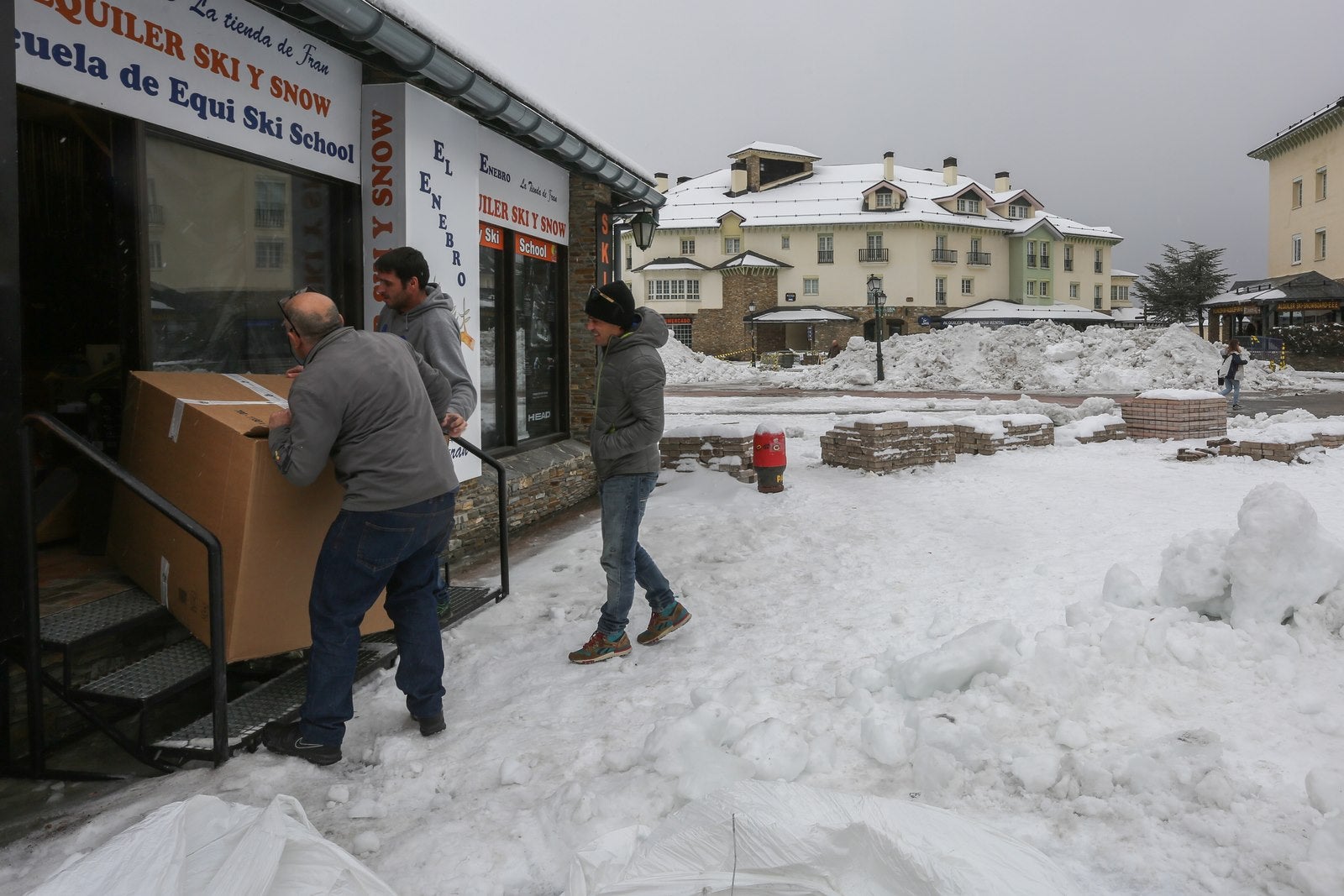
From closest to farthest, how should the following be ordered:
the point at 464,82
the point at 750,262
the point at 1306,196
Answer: the point at 464,82, the point at 1306,196, the point at 750,262

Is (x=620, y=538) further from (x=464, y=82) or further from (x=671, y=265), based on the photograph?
(x=671, y=265)

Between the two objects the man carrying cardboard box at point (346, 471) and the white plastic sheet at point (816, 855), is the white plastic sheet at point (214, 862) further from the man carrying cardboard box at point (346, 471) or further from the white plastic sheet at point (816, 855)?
the man carrying cardboard box at point (346, 471)

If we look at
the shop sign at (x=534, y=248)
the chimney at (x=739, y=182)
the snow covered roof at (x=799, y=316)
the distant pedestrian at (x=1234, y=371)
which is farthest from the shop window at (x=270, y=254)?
the chimney at (x=739, y=182)

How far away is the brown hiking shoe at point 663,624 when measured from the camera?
5145 millimetres

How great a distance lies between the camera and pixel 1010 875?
2523 mm

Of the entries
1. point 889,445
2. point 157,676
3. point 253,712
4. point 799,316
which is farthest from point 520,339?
point 799,316

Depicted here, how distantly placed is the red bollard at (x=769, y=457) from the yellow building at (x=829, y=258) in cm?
4815

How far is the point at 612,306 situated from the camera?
4801 mm

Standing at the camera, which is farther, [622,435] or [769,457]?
[769,457]

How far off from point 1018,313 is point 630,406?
5657cm

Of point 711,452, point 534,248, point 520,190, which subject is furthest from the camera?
point 711,452

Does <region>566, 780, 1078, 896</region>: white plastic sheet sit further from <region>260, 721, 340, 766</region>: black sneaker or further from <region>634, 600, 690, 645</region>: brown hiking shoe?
<region>634, 600, 690, 645</region>: brown hiking shoe

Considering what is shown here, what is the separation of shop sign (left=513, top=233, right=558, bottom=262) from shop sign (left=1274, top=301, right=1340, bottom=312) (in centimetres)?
4071

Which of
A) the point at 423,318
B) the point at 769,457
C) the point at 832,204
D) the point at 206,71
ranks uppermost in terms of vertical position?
the point at 832,204
